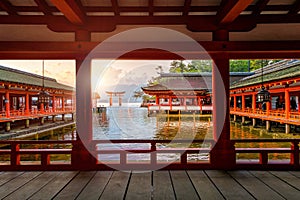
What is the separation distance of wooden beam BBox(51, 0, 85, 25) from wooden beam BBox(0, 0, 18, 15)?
0.96m

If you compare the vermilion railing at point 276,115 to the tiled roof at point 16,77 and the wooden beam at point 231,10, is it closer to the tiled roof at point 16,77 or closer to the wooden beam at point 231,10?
the wooden beam at point 231,10

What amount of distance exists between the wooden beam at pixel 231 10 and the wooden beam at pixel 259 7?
50 cm

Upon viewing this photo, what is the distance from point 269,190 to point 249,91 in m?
16.6

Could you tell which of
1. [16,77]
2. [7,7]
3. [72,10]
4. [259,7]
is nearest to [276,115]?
[259,7]

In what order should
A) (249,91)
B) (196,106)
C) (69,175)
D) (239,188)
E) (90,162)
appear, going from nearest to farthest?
1. (239,188)
2. (69,175)
3. (90,162)
4. (249,91)
5. (196,106)

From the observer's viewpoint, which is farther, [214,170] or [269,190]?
A: [214,170]

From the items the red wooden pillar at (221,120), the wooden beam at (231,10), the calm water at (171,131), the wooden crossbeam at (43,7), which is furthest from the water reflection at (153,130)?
the wooden crossbeam at (43,7)

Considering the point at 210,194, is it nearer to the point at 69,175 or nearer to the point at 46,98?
the point at 69,175

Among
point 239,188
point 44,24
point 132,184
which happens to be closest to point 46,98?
point 44,24

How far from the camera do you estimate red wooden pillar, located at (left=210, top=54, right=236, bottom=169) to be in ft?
12.6

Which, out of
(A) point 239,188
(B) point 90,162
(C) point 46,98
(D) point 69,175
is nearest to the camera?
(A) point 239,188

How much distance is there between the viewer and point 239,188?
3.02 meters

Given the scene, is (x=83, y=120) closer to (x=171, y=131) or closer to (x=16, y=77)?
(x=171, y=131)

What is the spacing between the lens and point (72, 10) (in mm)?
2904
